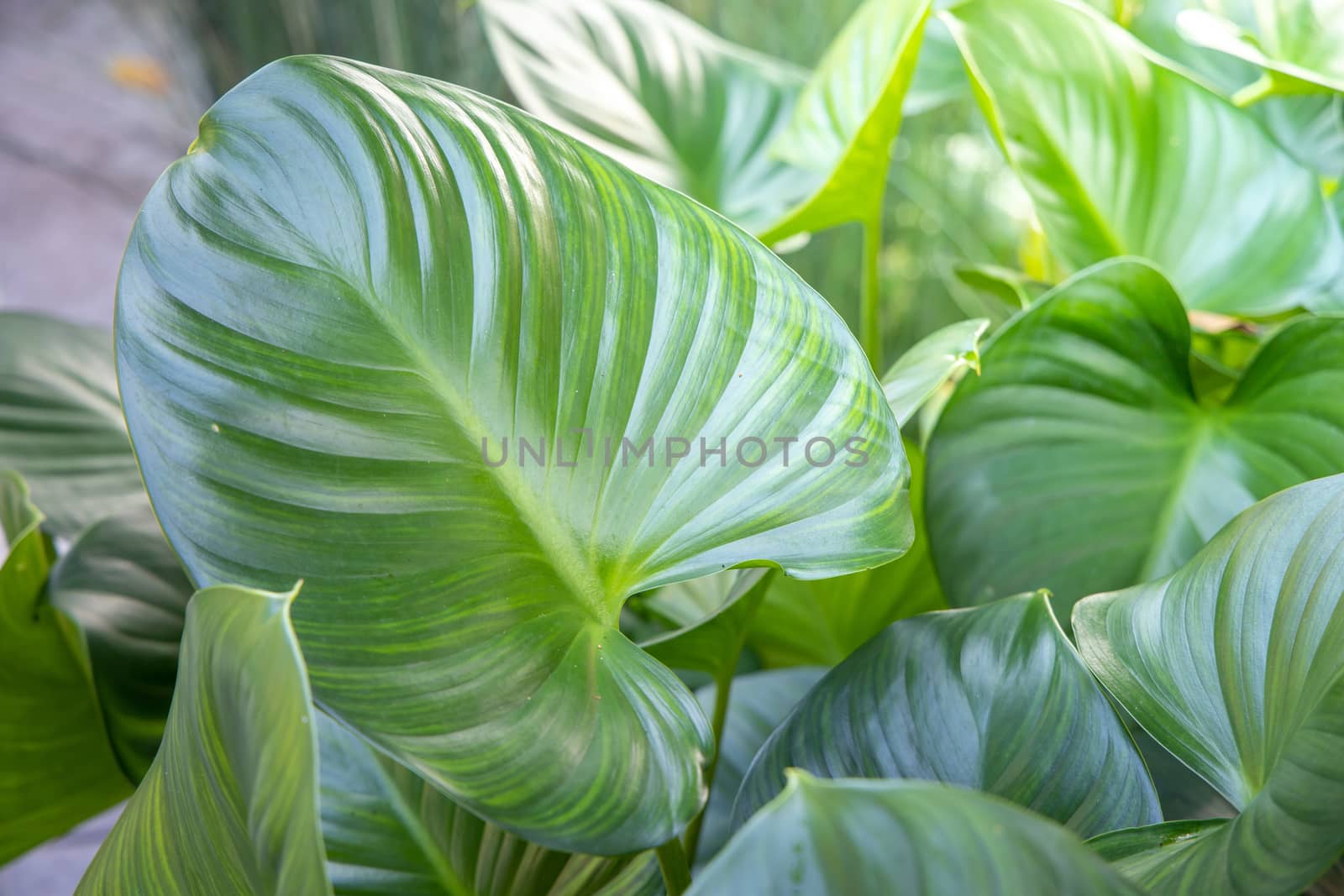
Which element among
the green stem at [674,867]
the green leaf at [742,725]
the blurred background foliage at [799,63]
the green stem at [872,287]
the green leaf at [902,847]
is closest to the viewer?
the green leaf at [902,847]

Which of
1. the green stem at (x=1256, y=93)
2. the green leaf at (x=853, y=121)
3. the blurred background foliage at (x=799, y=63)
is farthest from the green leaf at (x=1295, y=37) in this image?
the blurred background foliage at (x=799, y=63)

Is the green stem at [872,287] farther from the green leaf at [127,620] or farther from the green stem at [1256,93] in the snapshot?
the green leaf at [127,620]

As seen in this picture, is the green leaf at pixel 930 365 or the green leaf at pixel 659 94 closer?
the green leaf at pixel 930 365

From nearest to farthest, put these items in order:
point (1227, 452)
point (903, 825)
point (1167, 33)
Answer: point (903, 825) < point (1227, 452) < point (1167, 33)

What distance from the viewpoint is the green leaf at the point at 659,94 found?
57cm

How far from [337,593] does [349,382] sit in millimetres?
52

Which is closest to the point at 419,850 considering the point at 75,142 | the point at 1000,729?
the point at 1000,729

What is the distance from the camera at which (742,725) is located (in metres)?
0.45

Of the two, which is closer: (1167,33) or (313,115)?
(313,115)

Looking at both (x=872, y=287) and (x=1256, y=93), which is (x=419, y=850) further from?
(x=1256, y=93)

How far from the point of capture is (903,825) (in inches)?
6.7

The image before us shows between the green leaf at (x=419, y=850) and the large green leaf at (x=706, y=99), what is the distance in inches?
11.8

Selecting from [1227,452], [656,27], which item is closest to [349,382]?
[1227,452]

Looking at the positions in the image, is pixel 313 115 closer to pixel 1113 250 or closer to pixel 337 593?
pixel 337 593
